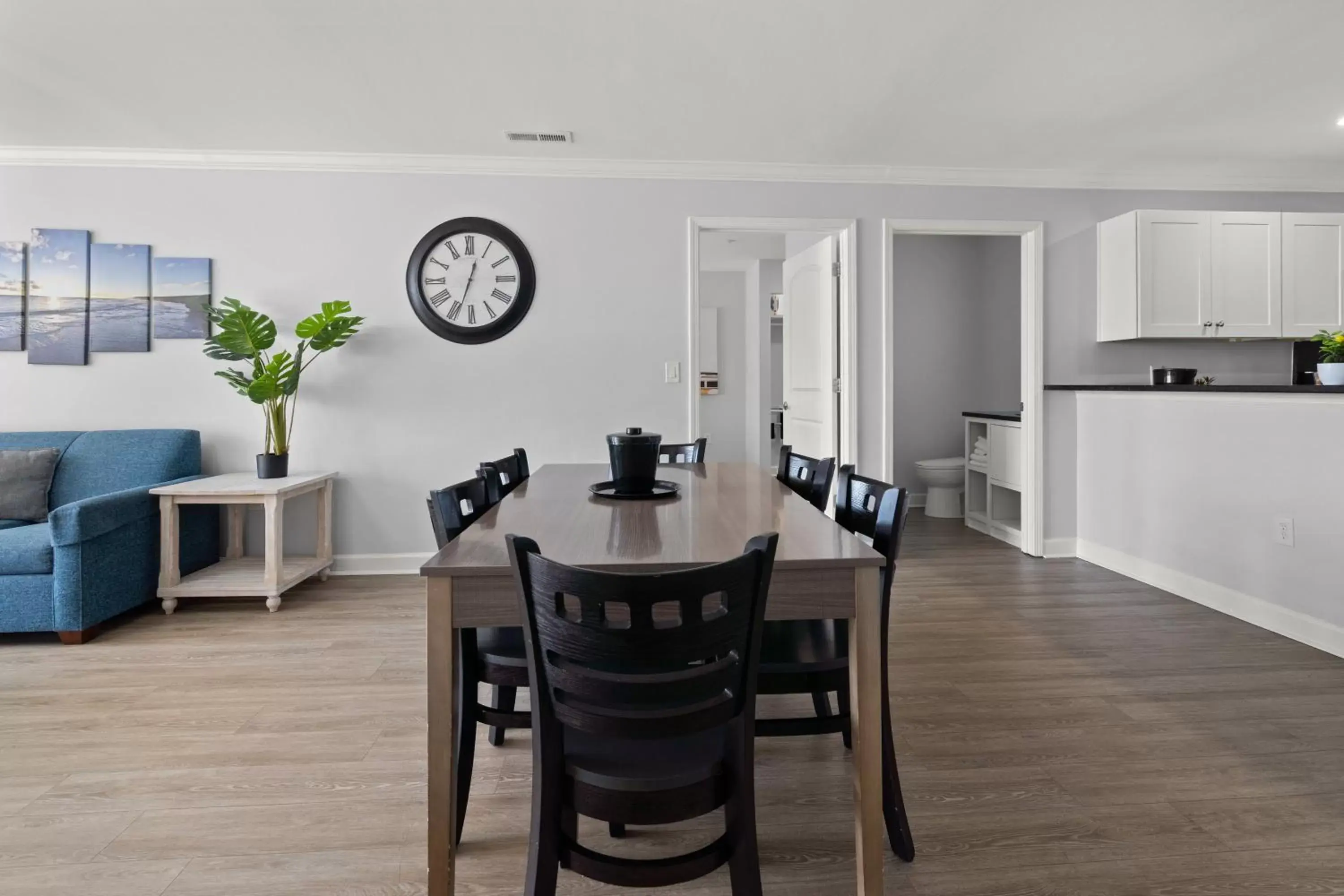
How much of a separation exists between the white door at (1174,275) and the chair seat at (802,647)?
3.56 m

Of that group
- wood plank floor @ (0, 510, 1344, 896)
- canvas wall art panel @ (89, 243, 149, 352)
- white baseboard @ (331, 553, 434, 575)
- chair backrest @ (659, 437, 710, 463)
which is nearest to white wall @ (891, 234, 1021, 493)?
wood plank floor @ (0, 510, 1344, 896)

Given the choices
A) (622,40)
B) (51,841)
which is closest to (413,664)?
(51,841)

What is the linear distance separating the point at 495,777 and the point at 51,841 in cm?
99

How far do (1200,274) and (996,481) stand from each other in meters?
1.71

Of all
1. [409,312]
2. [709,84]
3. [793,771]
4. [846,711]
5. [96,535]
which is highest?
[709,84]

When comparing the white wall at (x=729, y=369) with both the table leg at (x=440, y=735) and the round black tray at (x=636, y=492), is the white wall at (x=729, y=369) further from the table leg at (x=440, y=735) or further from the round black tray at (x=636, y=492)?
the table leg at (x=440, y=735)

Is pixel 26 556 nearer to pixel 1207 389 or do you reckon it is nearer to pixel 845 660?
pixel 845 660

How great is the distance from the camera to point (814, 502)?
2211mm

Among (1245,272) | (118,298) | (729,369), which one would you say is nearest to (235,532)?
(118,298)

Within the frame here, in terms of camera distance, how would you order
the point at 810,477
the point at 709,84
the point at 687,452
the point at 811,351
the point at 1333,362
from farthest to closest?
the point at 811,351 < the point at 687,452 < the point at 709,84 < the point at 1333,362 < the point at 810,477

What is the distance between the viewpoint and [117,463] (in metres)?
3.76

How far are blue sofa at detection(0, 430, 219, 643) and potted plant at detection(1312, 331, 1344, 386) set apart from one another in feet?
16.5

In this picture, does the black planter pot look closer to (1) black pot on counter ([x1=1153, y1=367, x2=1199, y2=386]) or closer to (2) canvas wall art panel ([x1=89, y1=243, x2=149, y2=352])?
(2) canvas wall art panel ([x1=89, y1=243, x2=149, y2=352])

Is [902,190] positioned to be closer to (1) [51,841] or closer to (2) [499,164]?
(2) [499,164]
